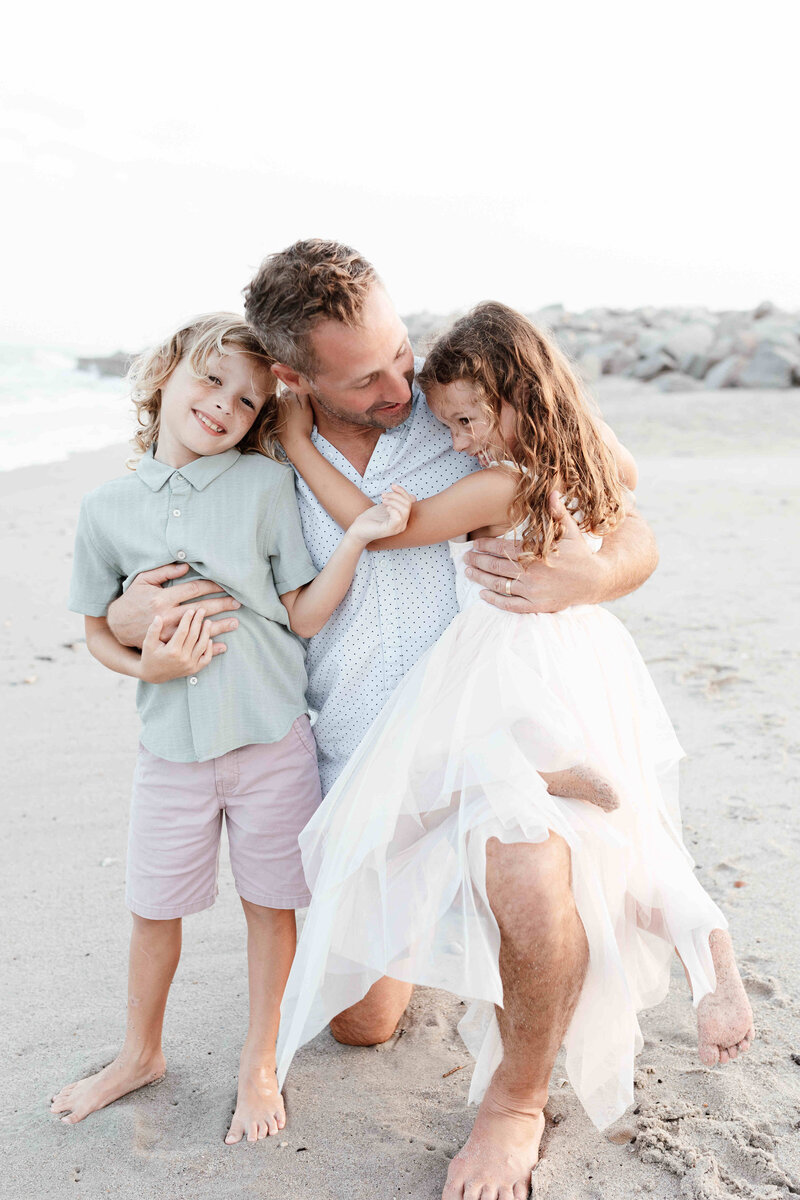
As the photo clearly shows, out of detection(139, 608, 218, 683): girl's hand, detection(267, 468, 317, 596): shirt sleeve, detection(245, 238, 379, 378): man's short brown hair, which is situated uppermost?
detection(245, 238, 379, 378): man's short brown hair

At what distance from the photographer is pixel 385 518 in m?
2.09

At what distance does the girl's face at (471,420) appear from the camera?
215 cm

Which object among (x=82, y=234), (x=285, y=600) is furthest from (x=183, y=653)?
(x=82, y=234)

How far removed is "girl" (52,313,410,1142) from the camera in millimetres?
2100

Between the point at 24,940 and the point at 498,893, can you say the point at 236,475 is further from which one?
the point at 24,940

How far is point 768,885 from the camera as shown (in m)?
2.71

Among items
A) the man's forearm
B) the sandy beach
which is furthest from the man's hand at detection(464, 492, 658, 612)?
the sandy beach

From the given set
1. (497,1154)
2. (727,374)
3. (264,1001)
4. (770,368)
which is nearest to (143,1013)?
(264,1001)

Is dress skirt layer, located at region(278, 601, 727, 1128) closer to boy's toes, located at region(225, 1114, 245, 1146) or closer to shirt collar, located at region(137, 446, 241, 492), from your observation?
boy's toes, located at region(225, 1114, 245, 1146)

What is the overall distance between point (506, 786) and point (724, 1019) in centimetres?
63

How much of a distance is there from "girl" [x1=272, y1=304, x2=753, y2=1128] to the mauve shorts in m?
0.17

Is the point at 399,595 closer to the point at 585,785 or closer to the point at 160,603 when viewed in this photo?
the point at 160,603

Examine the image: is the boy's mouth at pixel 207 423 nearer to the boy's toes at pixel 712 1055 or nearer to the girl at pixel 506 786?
the girl at pixel 506 786

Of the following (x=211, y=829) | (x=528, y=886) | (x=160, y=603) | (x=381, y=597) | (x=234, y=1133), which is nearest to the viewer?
(x=528, y=886)
